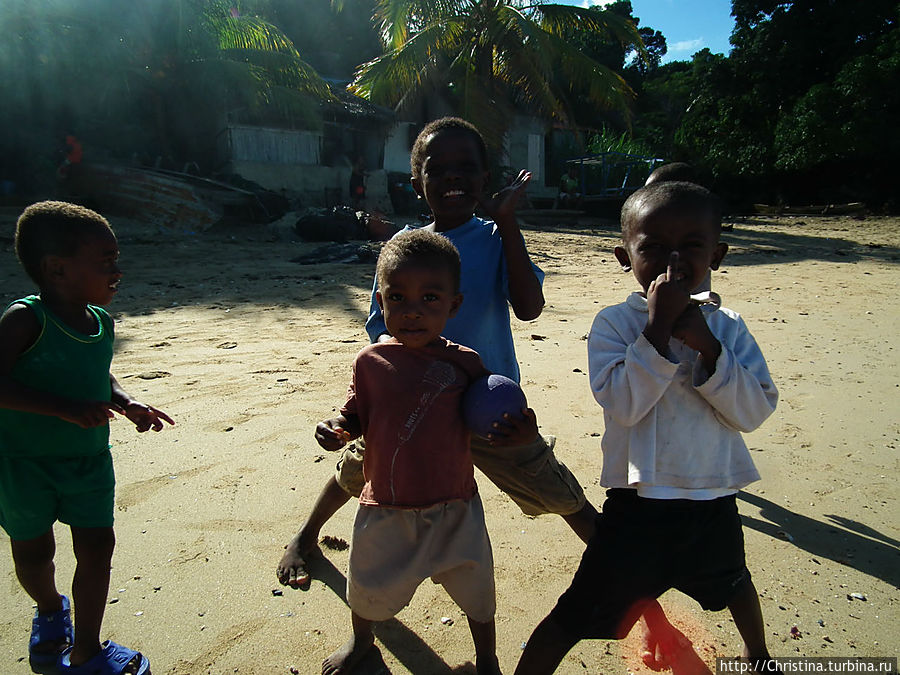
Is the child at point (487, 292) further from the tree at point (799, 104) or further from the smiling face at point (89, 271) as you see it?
the tree at point (799, 104)

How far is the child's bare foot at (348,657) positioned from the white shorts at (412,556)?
0.69 ft

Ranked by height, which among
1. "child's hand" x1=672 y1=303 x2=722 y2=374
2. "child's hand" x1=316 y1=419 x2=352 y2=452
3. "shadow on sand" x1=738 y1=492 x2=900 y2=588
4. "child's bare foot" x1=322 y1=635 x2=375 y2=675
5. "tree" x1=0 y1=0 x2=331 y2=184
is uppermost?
"tree" x1=0 y1=0 x2=331 y2=184

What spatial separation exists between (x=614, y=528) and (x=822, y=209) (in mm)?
26043

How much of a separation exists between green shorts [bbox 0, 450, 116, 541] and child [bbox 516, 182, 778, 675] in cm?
135

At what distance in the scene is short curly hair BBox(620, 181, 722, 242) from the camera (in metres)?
1.65

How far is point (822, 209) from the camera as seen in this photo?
23.2 meters

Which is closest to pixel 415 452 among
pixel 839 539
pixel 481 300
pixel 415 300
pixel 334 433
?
pixel 334 433

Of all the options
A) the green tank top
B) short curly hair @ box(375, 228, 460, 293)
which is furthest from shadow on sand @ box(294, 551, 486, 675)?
short curly hair @ box(375, 228, 460, 293)

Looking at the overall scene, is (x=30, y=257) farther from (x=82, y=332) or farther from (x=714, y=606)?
(x=714, y=606)

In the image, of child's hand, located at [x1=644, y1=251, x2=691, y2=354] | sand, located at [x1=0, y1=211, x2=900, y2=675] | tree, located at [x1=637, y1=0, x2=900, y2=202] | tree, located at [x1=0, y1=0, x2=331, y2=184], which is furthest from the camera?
tree, located at [x1=637, y1=0, x2=900, y2=202]

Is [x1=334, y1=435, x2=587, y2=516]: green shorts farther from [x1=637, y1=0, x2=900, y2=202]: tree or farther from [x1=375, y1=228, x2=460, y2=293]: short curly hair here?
[x1=637, y1=0, x2=900, y2=202]: tree

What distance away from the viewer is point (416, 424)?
1678mm

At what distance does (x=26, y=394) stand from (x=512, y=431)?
134 cm

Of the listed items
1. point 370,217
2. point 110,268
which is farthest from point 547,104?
point 110,268
